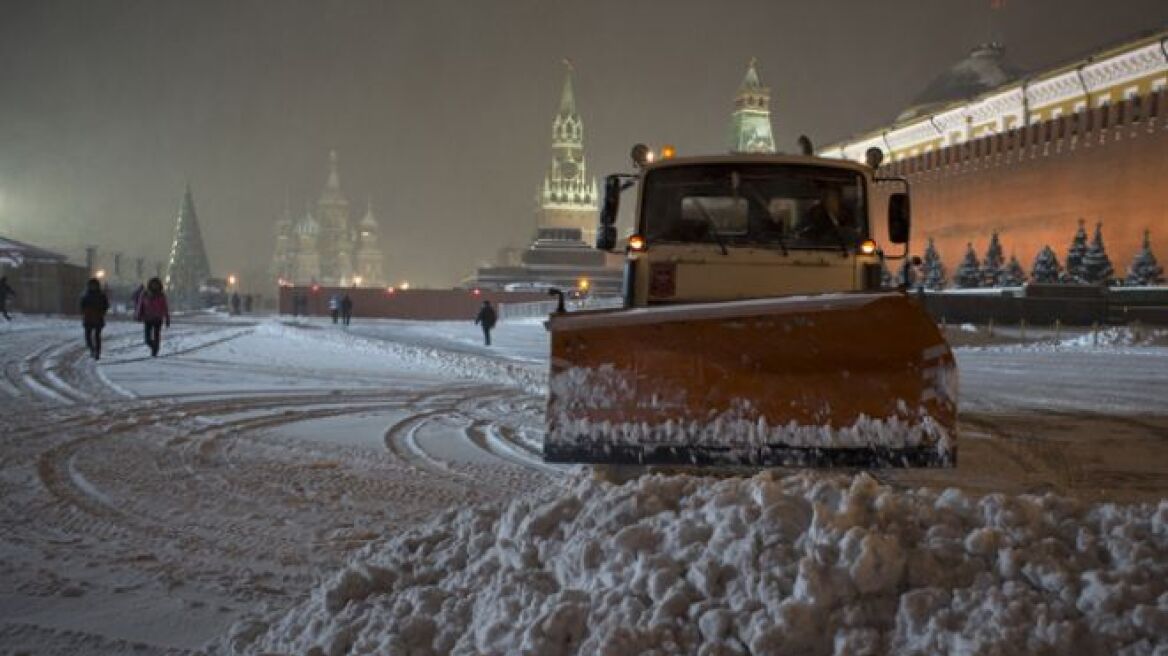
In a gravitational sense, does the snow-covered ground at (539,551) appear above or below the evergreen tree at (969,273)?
below

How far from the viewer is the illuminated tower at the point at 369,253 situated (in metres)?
154

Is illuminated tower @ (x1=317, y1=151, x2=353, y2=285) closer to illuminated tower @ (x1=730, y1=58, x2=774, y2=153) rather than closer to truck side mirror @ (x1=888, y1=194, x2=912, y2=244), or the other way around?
illuminated tower @ (x1=730, y1=58, x2=774, y2=153)

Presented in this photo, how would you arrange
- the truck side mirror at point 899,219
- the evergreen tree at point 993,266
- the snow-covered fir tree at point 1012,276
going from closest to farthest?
the truck side mirror at point 899,219 → the snow-covered fir tree at point 1012,276 → the evergreen tree at point 993,266

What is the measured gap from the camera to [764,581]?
10.8 feet

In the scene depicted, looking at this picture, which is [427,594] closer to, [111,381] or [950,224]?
[111,381]

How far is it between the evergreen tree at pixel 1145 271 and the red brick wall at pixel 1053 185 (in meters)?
2.53

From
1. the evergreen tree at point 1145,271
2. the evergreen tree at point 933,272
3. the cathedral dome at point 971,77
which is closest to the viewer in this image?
the evergreen tree at point 1145,271

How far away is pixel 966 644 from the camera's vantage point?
2.94 metres

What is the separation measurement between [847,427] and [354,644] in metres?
3.00

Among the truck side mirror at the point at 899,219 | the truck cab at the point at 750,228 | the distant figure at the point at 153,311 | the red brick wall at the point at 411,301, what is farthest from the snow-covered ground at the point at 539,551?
the red brick wall at the point at 411,301

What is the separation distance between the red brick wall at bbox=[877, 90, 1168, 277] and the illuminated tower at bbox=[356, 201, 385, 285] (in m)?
109

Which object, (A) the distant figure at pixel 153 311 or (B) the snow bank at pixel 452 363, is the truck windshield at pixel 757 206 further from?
(A) the distant figure at pixel 153 311

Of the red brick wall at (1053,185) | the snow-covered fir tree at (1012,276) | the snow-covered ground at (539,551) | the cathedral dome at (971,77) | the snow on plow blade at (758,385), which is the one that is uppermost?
the cathedral dome at (971,77)

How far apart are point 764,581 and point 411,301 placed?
62.7m
